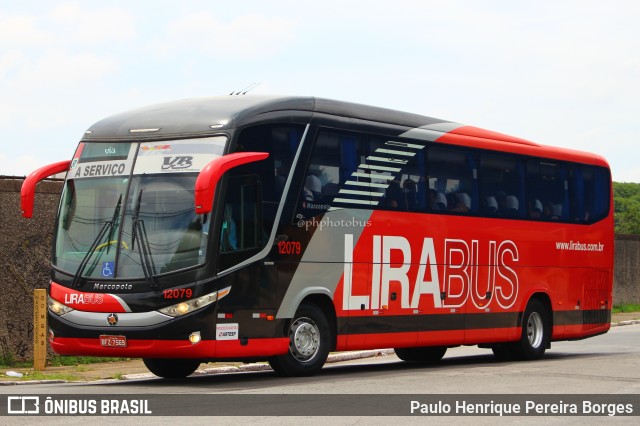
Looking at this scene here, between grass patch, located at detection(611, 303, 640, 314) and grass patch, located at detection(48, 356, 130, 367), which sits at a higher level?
grass patch, located at detection(611, 303, 640, 314)

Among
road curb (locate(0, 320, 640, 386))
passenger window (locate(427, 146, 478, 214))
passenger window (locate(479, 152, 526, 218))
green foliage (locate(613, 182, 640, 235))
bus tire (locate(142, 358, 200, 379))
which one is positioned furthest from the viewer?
green foliage (locate(613, 182, 640, 235))

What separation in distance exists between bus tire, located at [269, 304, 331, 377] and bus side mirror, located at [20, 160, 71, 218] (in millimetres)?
3856

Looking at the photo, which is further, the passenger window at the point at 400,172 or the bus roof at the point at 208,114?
the passenger window at the point at 400,172

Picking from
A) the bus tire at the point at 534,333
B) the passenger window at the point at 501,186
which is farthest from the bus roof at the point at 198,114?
the bus tire at the point at 534,333

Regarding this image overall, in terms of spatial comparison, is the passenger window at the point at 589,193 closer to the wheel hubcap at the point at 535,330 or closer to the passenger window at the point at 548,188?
the passenger window at the point at 548,188

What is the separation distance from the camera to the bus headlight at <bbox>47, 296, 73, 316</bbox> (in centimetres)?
1527

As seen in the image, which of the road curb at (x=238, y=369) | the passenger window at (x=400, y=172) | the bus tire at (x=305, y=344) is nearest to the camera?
the bus tire at (x=305, y=344)

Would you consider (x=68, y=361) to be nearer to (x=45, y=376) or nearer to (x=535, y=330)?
(x=45, y=376)

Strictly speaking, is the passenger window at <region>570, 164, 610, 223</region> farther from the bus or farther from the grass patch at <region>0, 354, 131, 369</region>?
the grass patch at <region>0, 354, 131, 369</region>

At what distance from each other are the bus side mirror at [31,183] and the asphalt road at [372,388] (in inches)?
95.0

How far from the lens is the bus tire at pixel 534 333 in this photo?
824 inches

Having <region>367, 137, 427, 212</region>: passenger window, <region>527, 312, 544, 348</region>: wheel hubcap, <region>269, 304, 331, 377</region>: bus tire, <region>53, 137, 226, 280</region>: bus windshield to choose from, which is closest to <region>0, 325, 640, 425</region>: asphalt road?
<region>269, 304, 331, 377</region>: bus tire

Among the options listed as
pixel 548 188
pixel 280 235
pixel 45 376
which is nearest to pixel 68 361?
pixel 45 376
